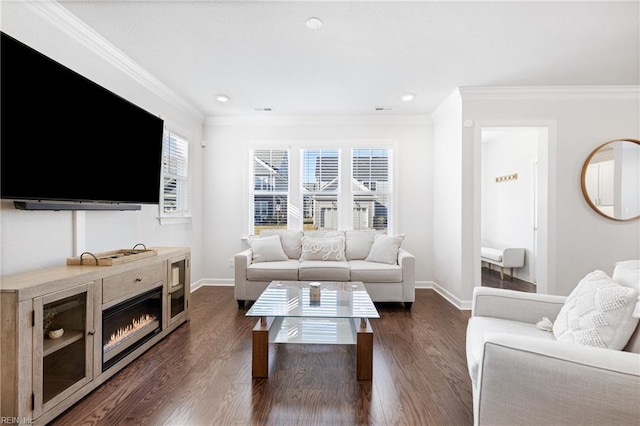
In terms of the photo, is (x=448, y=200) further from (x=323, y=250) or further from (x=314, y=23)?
(x=314, y=23)

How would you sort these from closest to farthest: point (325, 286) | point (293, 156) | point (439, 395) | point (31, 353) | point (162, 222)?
1. point (31, 353)
2. point (439, 395)
3. point (325, 286)
4. point (162, 222)
5. point (293, 156)

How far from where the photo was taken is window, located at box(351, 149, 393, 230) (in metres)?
4.57

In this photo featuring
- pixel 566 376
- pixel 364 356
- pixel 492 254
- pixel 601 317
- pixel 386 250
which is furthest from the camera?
pixel 492 254

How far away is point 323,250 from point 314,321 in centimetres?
140

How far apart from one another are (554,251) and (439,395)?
8.97ft

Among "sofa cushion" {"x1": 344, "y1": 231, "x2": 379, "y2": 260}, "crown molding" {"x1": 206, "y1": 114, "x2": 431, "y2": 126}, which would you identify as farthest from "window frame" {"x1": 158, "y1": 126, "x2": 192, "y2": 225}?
"sofa cushion" {"x1": 344, "y1": 231, "x2": 379, "y2": 260}

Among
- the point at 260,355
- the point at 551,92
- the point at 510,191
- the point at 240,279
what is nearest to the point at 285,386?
the point at 260,355

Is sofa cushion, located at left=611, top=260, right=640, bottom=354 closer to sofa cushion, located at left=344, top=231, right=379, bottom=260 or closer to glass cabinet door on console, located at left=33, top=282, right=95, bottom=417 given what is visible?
sofa cushion, located at left=344, top=231, right=379, bottom=260

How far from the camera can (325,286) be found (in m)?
3.02

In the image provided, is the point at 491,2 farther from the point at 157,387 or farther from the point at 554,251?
the point at 157,387

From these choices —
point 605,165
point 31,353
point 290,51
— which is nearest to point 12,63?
point 31,353

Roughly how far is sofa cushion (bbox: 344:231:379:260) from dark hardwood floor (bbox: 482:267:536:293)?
2073 mm

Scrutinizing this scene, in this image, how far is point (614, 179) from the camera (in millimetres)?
3471

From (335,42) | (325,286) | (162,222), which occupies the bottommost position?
(325,286)
